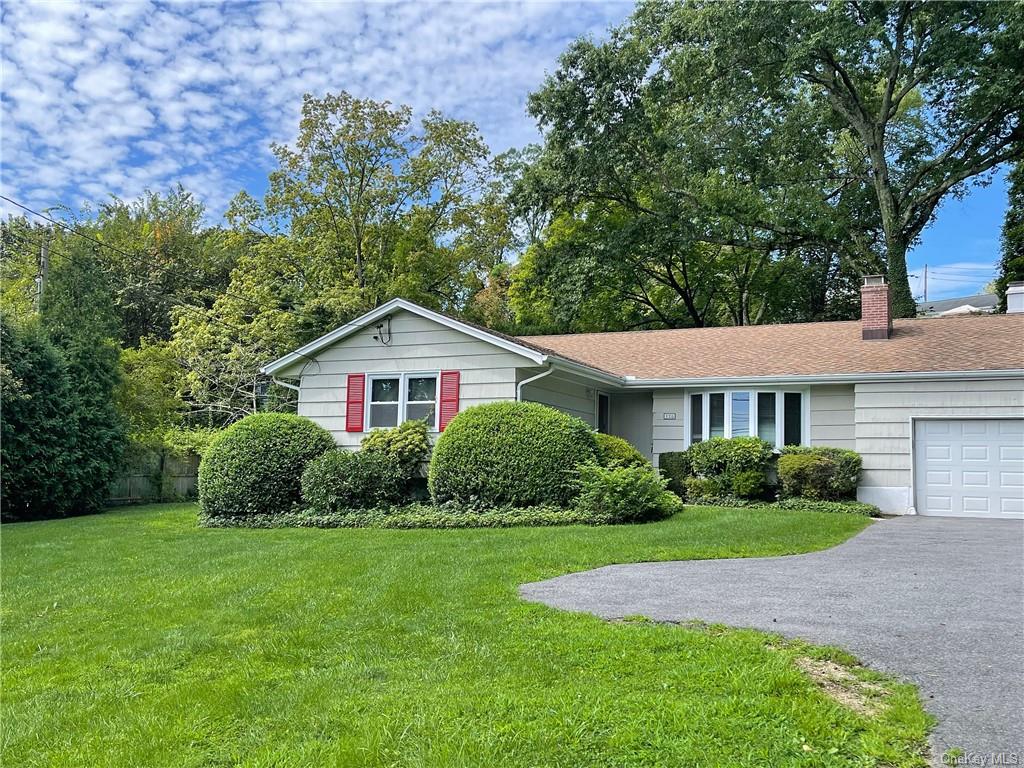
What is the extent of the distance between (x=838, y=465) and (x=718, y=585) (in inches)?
340

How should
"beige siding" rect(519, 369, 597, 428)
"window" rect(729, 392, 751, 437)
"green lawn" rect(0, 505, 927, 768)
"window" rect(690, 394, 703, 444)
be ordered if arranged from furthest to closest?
"window" rect(690, 394, 703, 444) → "window" rect(729, 392, 751, 437) → "beige siding" rect(519, 369, 597, 428) → "green lawn" rect(0, 505, 927, 768)

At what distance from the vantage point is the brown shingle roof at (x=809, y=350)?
14586mm

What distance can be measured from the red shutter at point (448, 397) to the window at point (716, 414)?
18.3 feet

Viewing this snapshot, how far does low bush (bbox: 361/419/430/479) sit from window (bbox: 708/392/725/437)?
614cm

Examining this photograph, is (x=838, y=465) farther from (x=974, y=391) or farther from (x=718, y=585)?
(x=718, y=585)

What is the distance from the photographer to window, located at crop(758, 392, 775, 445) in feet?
51.0

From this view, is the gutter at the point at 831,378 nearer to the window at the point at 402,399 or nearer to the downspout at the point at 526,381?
the downspout at the point at 526,381

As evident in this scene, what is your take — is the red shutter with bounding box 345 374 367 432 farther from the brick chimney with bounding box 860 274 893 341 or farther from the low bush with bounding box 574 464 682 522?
the brick chimney with bounding box 860 274 893 341

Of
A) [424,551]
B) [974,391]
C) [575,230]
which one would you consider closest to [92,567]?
[424,551]

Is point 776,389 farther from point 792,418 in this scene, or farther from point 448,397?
point 448,397

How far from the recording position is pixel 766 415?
15.6 metres

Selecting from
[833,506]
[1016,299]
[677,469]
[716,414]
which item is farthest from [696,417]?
[1016,299]

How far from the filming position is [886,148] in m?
26.2

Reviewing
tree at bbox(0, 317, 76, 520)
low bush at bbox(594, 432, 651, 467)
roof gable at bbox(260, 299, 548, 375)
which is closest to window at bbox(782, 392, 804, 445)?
low bush at bbox(594, 432, 651, 467)
